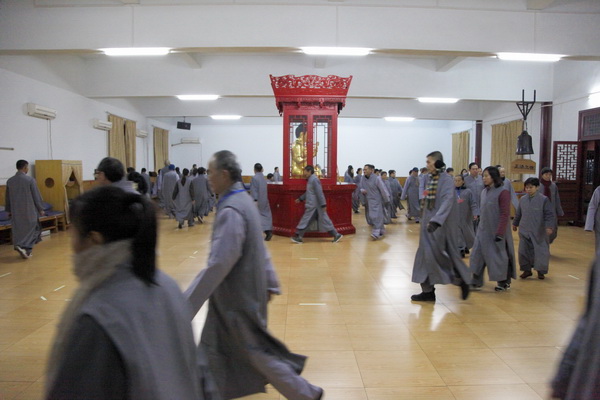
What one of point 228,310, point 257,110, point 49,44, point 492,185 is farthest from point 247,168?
point 228,310

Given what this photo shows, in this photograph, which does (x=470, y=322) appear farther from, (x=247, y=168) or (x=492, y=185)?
(x=247, y=168)

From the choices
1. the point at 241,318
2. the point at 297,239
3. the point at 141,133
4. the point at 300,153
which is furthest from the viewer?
the point at 141,133

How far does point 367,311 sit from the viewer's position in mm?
4145

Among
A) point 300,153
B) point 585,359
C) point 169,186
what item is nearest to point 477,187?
point 300,153

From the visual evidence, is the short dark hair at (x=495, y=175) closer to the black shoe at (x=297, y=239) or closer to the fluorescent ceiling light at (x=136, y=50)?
the black shoe at (x=297, y=239)

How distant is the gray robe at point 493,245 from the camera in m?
4.74

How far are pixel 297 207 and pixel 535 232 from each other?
4265 millimetres

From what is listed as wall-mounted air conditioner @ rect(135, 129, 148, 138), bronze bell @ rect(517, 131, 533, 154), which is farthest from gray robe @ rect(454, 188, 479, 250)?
wall-mounted air conditioner @ rect(135, 129, 148, 138)

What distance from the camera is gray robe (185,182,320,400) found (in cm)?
199

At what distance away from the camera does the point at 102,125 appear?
1190 cm

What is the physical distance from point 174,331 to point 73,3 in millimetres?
6695

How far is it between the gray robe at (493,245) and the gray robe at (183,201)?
6916 mm

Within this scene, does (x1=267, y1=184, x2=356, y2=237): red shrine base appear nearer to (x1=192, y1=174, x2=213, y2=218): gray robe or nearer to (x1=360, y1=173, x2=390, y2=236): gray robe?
(x1=360, y1=173, x2=390, y2=236): gray robe

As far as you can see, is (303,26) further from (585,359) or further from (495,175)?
(585,359)
